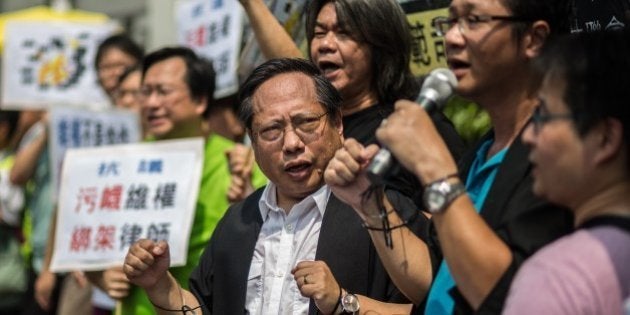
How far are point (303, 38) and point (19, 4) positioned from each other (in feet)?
39.9

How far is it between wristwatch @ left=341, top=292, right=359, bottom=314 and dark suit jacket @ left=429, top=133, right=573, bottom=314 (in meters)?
0.52

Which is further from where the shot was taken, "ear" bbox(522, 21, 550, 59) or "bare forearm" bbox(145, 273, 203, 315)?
"bare forearm" bbox(145, 273, 203, 315)

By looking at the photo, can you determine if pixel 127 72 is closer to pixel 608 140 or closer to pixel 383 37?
pixel 383 37

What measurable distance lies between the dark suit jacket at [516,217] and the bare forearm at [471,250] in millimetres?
26

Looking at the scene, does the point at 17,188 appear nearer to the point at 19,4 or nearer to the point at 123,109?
the point at 123,109

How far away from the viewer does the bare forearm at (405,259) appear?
10.8 feet

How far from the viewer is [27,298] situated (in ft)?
26.0

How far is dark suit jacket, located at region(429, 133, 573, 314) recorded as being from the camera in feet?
9.34

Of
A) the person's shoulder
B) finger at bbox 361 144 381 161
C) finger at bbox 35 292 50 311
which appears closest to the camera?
finger at bbox 361 144 381 161

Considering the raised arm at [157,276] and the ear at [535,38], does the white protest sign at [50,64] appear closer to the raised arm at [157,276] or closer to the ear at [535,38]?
the raised arm at [157,276]

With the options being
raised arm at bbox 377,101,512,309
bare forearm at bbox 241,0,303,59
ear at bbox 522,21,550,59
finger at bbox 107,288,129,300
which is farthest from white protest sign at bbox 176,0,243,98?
raised arm at bbox 377,101,512,309

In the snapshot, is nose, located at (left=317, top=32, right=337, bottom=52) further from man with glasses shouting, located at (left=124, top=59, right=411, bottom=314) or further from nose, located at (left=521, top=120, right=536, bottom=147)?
nose, located at (left=521, top=120, right=536, bottom=147)

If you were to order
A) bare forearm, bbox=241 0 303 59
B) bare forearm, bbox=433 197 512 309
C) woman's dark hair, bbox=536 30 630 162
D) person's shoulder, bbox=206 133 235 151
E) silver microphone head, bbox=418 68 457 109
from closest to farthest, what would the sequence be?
woman's dark hair, bbox=536 30 630 162, bare forearm, bbox=433 197 512 309, silver microphone head, bbox=418 68 457 109, bare forearm, bbox=241 0 303 59, person's shoulder, bbox=206 133 235 151

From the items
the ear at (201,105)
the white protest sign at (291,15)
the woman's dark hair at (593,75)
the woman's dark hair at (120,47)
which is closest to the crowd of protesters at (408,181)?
the woman's dark hair at (593,75)
